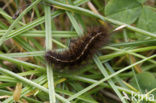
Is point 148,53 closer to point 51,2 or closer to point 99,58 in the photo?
point 99,58

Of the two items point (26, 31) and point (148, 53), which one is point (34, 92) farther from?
point (148, 53)

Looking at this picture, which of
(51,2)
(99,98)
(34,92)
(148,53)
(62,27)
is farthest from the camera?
(62,27)

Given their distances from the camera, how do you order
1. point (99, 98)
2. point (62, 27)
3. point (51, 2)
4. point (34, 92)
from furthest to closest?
point (62, 27) → point (99, 98) → point (51, 2) → point (34, 92)

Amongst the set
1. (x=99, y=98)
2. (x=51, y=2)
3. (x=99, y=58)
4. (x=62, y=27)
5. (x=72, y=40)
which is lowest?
(x=99, y=98)

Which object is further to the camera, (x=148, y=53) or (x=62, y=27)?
(x=62, y=27)

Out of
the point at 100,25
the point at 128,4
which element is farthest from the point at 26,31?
the point at 128,4

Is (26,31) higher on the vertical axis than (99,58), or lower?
higher

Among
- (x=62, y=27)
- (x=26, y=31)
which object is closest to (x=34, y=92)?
(x=26, y=31)
